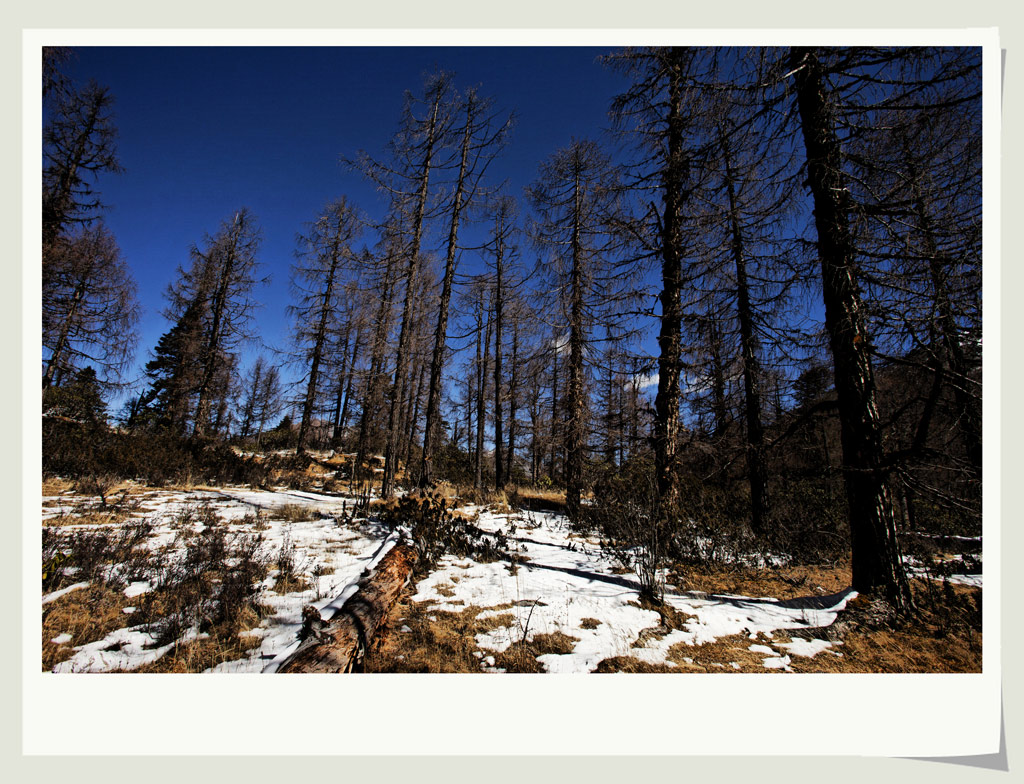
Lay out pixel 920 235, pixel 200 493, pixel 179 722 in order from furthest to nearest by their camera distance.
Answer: pixel 200 493
pixel 920 235
pixel 179 722

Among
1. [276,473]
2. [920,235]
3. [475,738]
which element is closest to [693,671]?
[475,738]

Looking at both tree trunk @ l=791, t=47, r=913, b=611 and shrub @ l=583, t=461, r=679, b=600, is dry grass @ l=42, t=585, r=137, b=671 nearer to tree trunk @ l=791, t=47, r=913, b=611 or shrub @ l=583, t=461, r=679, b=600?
shrub @ l=583, t=461, r=679, b=600

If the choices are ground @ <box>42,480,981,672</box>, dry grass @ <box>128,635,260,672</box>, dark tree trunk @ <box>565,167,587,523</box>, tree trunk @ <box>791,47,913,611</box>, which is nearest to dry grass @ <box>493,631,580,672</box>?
ground @ <box>42,480,981,672</box>

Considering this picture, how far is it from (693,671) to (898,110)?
15.9ft

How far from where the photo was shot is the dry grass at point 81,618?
2.13 meters

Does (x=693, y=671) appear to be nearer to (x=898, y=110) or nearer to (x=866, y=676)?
(x=866, y=676)

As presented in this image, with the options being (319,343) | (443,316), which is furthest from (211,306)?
(443,316)

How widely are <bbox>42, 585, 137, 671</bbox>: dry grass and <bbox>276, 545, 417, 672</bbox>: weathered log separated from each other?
1391 millimetres

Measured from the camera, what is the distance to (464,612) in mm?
2893

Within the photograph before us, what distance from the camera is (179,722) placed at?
69.2 inches

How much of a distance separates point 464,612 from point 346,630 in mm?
1032

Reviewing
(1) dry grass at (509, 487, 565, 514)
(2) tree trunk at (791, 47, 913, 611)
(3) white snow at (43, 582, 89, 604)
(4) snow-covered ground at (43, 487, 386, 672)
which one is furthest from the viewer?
(1) dry grass at (509, 487, 565, 514)

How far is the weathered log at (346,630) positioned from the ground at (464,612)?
110 millimetres

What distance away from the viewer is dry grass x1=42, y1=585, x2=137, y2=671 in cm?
213
